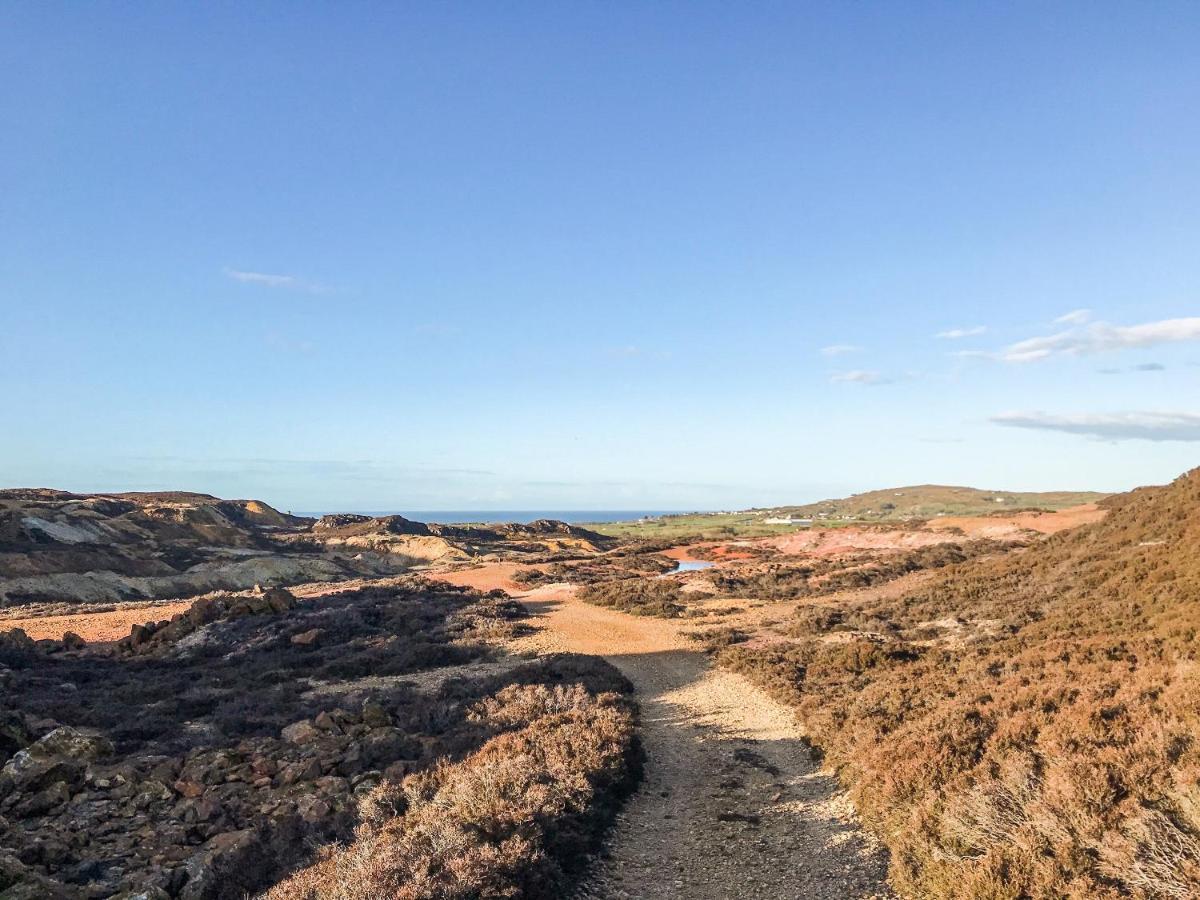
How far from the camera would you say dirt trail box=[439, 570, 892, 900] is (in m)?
8.64

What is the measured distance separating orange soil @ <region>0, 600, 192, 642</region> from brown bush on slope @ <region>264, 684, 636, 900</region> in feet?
81.2

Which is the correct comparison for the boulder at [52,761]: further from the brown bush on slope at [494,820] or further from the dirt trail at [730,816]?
the dirt trail at [730,816]

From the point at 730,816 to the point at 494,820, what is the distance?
4134mm

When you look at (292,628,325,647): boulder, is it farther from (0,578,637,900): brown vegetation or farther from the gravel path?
the gravel path

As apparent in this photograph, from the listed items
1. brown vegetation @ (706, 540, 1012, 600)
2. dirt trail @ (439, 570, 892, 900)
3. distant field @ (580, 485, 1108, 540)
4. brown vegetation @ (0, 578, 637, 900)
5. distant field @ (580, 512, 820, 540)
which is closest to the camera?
dirt trail @ (439, 570, 892, 900)

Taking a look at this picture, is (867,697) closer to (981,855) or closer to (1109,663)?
(1109,663)

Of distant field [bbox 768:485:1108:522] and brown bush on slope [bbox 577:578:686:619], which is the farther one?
distant field [bbox 768:485:1108:522]

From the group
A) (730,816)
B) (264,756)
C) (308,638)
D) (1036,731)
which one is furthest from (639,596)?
(1036,731)

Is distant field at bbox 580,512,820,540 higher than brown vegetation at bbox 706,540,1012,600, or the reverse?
brown vegetation at bbox 706,540,1012,600

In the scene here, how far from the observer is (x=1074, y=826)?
7.48 meters

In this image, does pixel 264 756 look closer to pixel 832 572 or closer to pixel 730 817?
pixel 730 817

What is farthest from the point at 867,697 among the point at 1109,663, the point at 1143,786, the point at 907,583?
the point at 907,583

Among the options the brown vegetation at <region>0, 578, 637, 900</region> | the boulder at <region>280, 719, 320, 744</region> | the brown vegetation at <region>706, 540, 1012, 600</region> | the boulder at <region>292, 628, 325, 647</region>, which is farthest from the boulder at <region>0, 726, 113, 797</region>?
the brown vegetation at <region>706, 540, 1012, 600</region>

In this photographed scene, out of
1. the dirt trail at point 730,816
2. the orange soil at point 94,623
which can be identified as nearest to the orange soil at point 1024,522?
the dirt trail at point 730,816
